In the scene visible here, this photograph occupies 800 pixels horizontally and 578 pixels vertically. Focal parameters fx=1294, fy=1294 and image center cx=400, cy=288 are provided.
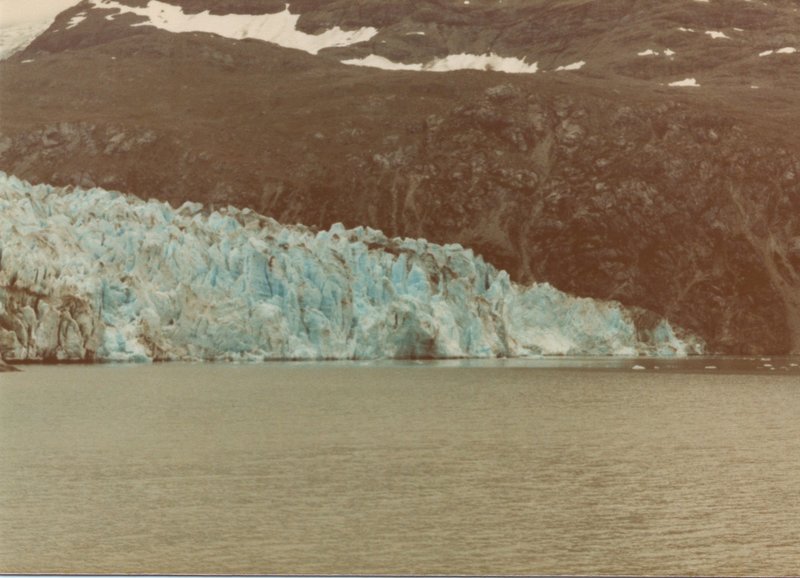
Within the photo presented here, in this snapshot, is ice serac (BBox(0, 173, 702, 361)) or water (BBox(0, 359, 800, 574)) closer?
water (BBox(0, 359, 800, 574))

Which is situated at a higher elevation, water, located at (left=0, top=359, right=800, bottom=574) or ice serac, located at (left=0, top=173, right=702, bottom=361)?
water, located at (left=0, top=359, right=800, bottom=574)

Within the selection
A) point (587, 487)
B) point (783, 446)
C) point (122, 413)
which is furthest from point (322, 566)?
point (122, 413)

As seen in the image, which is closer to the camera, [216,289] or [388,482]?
[388,482]

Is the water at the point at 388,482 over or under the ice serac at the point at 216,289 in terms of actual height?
over

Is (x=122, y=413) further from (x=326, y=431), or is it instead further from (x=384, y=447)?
(x=384, y=447)

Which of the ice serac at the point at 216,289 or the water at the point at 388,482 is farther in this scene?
the ice serac at the point at 216,289
